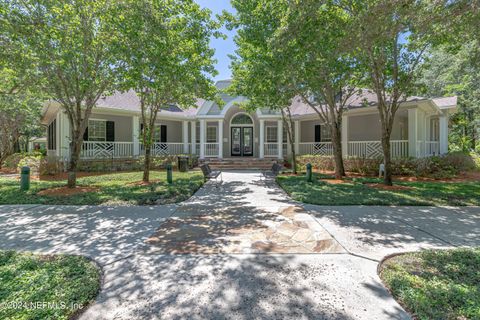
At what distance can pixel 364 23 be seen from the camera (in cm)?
586

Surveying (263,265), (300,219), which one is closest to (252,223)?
(300,219)

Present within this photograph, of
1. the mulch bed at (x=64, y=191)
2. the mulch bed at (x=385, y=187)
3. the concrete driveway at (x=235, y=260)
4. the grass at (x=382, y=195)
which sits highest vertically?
the mulch bed at (x=64, y=191)

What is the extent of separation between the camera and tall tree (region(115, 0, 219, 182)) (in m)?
7.44

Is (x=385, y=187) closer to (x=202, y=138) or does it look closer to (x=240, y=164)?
(x=240, y=164)

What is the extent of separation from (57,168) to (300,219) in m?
14.4

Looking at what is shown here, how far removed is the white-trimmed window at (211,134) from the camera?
68.3 feet

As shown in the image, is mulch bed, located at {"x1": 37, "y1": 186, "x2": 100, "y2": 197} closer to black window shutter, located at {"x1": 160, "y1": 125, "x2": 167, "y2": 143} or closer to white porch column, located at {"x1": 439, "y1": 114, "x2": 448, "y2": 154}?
black window shutter, located at {"x1": 160, "y1": 125, "x2": 167, "y2": 143}

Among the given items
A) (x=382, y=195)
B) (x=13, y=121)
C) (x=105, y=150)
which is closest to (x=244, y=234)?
(x=382, y=195)

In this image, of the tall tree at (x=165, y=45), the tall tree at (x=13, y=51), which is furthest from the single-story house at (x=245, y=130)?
the tall tree at (x=165, y=45)

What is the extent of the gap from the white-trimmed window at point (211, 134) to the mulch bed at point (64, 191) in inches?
472

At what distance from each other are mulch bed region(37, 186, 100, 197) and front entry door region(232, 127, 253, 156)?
1260 cm

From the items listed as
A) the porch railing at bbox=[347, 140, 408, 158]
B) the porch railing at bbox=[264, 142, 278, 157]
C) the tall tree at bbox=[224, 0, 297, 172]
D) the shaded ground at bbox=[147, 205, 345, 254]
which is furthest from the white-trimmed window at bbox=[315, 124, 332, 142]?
the shaded ground at bbox=[147, 205, 345, 254]

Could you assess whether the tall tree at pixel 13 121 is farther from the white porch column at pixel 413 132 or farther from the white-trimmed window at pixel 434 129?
the white-trimmed window at pixel 434 129

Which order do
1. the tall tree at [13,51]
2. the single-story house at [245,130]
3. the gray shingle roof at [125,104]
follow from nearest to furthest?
the tall tree at [13,51] < the single-story house at [245,130] < the gray shingle roof at [125,104]
